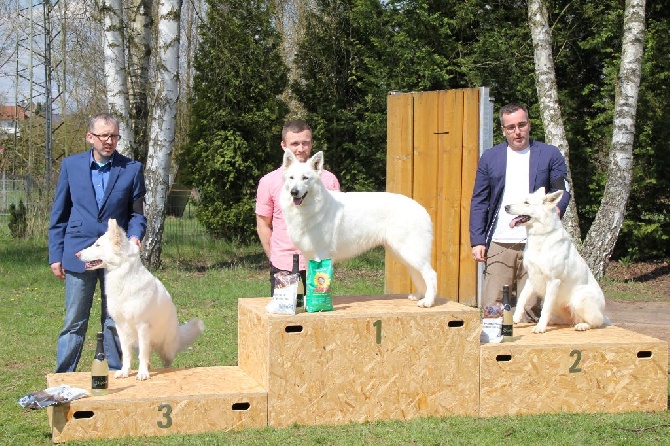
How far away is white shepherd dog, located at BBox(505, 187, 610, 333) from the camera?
5238 mm

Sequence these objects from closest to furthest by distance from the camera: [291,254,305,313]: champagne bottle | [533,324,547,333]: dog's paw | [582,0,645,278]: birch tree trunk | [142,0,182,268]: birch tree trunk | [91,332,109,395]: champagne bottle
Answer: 1. [91,332,109,395]: champagne bottle
2. [291,254,305,313]: champagne bottle
3. [533,324,547,333]: dog's paw
4. [582,0,645,278]: birch tree trunk
5. [142,0,182,268]: birch tree trunk

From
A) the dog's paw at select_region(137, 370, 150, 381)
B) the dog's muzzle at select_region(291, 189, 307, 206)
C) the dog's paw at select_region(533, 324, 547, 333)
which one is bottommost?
the dog's paw at select_region(137, 370, 150, 381)

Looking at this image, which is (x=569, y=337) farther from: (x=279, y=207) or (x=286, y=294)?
(x=279, y=207)

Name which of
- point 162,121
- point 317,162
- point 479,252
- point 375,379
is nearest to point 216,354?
point 375,379

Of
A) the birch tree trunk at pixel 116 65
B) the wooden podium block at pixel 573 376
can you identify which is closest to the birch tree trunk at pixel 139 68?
the birch tree trunk at pixel 116 65

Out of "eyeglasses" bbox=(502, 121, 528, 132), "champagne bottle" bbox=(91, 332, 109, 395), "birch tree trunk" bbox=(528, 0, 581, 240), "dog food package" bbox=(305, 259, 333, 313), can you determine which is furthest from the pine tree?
"champagne bottle" bbox=(91, 332, 109, 395)

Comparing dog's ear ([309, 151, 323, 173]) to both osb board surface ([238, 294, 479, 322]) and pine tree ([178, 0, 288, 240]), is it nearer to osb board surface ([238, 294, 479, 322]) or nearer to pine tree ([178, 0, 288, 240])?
osb board surface ([238, 294, 479, 322])

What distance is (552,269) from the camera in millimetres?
5309

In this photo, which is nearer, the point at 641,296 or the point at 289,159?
the point at 289,159

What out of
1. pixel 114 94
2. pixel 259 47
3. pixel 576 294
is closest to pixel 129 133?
pixel 114 94

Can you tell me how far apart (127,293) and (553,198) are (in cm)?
296

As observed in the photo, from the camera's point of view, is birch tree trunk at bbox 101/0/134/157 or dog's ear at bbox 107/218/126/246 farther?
birch tree trunk at bbox 101/0/134/157

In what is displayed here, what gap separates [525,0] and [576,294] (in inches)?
392

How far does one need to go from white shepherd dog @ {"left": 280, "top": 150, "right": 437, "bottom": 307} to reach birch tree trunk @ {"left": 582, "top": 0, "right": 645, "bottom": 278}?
23.5 feet
